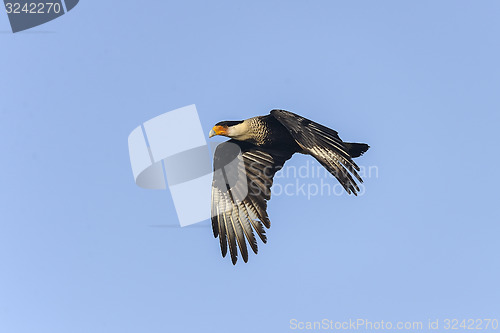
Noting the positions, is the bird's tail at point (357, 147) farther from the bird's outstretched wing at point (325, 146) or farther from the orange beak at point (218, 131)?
the orange beak at point (218, 131)

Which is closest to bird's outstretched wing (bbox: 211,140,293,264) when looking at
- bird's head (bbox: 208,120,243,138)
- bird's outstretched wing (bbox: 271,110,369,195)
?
bird's head (bbox: 208,120,243,138)

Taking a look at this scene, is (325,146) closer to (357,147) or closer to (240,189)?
(357,147)

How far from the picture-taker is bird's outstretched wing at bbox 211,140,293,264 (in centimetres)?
905

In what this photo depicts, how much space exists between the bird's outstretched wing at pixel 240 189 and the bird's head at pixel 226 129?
47cm

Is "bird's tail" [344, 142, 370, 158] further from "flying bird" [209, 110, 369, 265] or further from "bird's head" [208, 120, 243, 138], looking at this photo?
"bird's head" [208, 120, 243, 138]

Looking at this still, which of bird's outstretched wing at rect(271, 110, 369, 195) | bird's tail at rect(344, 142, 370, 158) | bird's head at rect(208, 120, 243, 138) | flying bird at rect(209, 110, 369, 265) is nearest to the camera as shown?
bird's outstretched wing at rect(271, 110, 369, 195)

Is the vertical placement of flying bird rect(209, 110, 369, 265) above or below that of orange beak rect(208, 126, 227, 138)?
below

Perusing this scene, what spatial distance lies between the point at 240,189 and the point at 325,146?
2.22m

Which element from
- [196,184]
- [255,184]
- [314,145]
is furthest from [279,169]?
[314,145]

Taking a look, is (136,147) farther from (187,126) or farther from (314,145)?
(314,145)

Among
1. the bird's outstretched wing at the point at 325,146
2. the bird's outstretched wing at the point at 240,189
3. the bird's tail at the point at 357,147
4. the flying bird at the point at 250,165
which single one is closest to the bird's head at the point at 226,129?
the flying bird at the point at 250,165

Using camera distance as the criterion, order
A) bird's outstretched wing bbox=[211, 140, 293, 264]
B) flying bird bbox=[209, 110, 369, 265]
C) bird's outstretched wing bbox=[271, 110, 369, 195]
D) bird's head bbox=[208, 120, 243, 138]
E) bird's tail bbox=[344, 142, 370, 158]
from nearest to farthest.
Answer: bird's outstretched wing bbox=[271, 110, 369, 195] → flying bird bbox=[209, 110, 369, 265] → bird's outstretched wing bbox=[211, 140, 293, 264] → bird's head bbox=[208, 120, 243, 138] → bird's tail bbox=[344, 142, 370, 158]

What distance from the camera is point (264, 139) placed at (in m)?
9.20

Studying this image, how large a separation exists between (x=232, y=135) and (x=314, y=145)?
1837 millimetres
